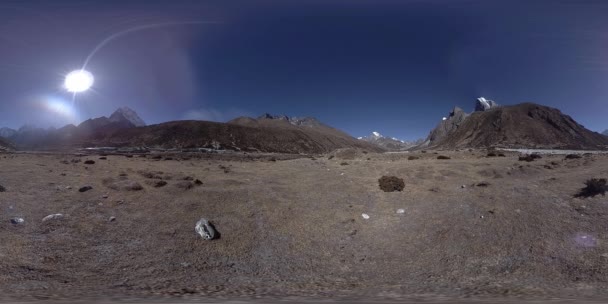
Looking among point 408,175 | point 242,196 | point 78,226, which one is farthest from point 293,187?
point 78,226

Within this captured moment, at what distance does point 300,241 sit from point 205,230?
4.08m

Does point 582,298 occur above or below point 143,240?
below

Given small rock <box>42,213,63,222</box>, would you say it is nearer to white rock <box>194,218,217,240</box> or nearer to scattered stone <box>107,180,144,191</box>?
scattered stone <box>107,180,144,191</box>

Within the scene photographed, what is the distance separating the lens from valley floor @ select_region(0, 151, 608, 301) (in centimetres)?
1034

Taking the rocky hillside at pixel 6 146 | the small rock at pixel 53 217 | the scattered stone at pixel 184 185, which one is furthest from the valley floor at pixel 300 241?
the rocky hillside at pixel 6 146

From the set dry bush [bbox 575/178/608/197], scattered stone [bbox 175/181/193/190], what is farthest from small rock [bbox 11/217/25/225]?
dry bush [bbox 575/178/608/197]

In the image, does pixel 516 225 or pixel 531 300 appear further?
pixel 516 225

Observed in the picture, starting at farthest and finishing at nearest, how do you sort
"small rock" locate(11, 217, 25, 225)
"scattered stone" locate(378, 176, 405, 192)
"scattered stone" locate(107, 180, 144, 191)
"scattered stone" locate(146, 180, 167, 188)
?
"scattered stone" locate(378, 176, 405, 192) → "scattered stone" locate(146, 180, 167, 188) → "scattered stone" locate(107, 180, 144, 191) → "small rock" locate(11, 217, 25, 225)

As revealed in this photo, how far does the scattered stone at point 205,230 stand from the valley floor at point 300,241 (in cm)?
32

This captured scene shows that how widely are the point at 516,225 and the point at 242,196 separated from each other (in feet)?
45.0

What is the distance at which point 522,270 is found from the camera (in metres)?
11.6

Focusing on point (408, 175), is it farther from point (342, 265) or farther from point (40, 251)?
point (40, 251)

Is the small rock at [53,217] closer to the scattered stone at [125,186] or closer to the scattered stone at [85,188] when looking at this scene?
the scattered stone at [85,188]

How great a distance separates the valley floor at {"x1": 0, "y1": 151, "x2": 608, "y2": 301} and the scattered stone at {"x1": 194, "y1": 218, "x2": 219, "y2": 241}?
0.32 metres
